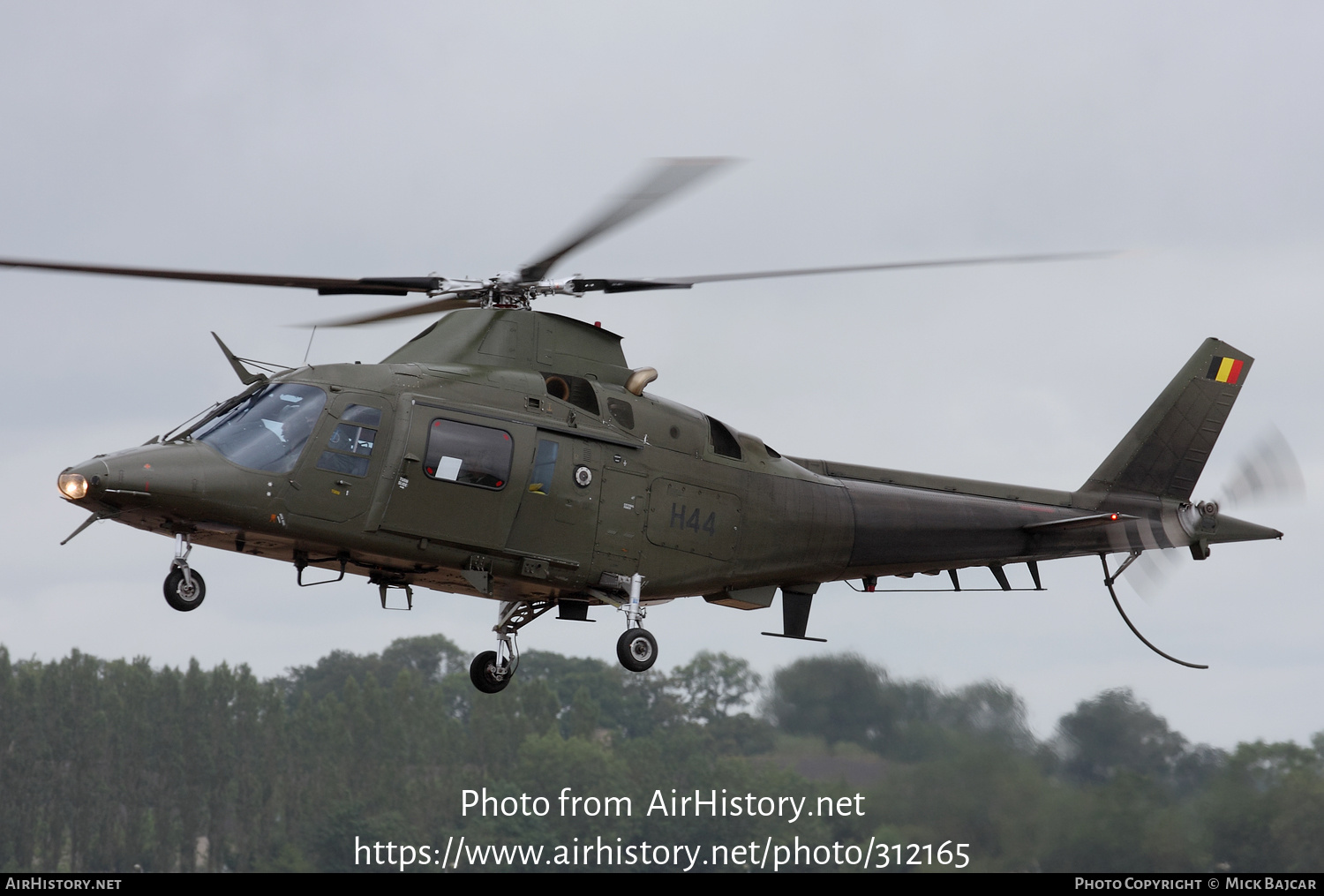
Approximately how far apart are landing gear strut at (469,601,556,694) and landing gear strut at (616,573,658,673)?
1.19 m

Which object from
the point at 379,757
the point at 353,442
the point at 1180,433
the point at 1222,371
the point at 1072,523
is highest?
the point at 1222,371

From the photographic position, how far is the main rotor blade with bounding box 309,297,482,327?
15586 mm

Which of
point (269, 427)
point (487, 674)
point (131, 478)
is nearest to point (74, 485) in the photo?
point (131, 478)

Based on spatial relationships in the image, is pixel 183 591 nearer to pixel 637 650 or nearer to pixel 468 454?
pixel 468 454

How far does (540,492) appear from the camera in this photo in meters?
14.4

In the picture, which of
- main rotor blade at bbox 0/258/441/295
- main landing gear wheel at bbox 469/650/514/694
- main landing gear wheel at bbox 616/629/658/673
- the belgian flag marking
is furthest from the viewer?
the belgian flag marking

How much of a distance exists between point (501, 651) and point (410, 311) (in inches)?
137

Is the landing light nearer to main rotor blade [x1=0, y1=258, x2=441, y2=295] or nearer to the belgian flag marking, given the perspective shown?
main rotor blade [x1=0, y1=258, x2=441, y2=295]

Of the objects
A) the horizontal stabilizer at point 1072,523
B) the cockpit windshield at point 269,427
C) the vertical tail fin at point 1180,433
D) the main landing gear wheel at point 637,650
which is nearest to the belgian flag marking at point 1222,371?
the vertical tail fin at point 1180,433

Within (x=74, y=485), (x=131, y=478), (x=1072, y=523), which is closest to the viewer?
(x=74, y=485)

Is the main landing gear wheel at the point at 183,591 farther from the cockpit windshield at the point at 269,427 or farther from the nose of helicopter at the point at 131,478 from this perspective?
the cockpit windshield at the point at 269,427

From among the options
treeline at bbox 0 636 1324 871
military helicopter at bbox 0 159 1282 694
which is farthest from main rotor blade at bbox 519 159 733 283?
treeline at bbox 0 636 1324 871

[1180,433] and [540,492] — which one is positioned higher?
[1180,433]
